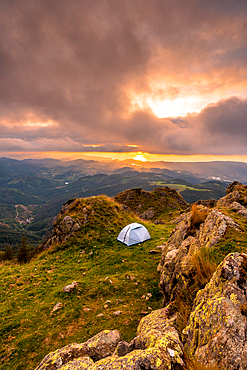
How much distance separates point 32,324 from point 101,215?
549 inches

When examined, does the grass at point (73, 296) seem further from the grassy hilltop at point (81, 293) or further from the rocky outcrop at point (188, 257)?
the rocky outcrop at point (188, 257)

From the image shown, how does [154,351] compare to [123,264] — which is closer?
[154,351]

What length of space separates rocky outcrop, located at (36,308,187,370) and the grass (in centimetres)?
228

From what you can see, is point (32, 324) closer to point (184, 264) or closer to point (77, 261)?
point (77, 261)

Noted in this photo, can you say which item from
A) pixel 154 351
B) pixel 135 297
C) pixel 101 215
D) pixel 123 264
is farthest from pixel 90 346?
pixel 101 215

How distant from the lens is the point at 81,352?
453 centimetres

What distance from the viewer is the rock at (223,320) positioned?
2965 mm

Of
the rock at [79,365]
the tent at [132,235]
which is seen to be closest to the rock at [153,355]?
the rock at [79,365]

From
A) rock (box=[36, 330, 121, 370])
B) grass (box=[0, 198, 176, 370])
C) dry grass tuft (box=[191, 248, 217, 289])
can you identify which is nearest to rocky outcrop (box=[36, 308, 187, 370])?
rock (box=[36, 330, 121, 370])

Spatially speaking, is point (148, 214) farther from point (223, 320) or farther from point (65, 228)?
point (223, 320)

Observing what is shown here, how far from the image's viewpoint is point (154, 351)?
137 inches

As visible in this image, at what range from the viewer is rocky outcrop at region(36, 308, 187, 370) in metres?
3.30

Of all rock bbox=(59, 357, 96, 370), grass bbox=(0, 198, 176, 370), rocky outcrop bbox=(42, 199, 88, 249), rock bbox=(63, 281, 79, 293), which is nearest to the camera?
rock bbox=(59, 357, 96, 370)

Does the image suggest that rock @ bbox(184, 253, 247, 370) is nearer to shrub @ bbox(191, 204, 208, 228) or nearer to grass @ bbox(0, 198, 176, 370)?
grass @ bbox(0, 198, 176, 370)
